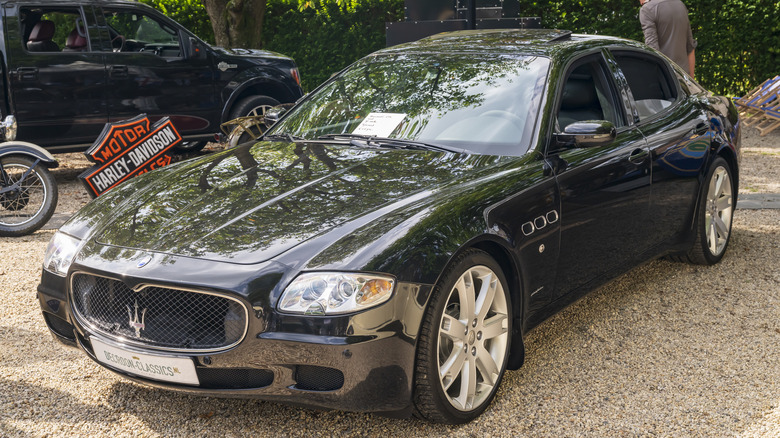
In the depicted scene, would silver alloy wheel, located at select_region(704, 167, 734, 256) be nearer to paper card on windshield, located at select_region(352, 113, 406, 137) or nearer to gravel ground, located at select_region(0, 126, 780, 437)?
gravel ground, located at select_region(0, 126, 780, 437)

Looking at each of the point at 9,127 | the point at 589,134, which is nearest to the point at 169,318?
the point at 589,134

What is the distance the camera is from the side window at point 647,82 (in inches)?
196

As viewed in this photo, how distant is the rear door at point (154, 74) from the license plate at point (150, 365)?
671 cm

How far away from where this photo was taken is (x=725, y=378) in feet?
13.1

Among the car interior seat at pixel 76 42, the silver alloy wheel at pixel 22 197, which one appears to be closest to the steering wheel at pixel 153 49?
the car interior seat at pixel 76 42

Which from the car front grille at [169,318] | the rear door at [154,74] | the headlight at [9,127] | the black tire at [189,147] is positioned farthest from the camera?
the black tire at [189,147]

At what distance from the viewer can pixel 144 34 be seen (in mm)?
10141

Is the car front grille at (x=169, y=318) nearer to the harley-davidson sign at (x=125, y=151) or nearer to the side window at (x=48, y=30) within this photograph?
the harley-davidson sign at (x=125, y=151)

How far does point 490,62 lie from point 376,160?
0.96 m

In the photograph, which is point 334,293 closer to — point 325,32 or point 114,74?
point 114,74

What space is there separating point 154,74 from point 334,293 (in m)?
7.43

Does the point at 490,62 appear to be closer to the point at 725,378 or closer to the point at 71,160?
the point at 725,378

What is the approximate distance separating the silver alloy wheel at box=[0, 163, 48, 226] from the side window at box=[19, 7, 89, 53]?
7.50 feet

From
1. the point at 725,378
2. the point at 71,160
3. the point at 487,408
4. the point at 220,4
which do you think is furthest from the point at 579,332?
the point at 220,4
